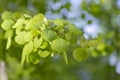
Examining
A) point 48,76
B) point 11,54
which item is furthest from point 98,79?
point 11,54

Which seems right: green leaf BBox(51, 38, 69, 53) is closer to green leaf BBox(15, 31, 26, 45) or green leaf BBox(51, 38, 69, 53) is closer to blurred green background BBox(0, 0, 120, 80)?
green leaf BBox(15, 31, 26, 45)

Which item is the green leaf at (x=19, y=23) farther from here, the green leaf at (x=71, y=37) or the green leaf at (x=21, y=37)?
the green leaf at (x=71, y=37)

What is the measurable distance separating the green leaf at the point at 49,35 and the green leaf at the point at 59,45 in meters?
0.02

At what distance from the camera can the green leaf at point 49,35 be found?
3.64 ft

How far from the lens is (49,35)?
1110 millimetres

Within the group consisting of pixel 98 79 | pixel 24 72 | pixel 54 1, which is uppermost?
pixel 54 1

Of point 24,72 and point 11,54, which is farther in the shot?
point 24,72

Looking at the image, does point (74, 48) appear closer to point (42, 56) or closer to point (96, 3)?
point (42, 56)

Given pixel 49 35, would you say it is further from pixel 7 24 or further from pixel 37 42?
pixel 7 24

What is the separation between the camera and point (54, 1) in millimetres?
2135

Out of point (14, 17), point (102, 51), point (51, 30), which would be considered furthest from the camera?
point (102, 51)

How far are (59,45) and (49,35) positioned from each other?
4 cm

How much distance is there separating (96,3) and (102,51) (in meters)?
0.34

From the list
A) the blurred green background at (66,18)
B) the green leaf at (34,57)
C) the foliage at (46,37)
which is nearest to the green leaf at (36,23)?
the foliage at (46,37)
